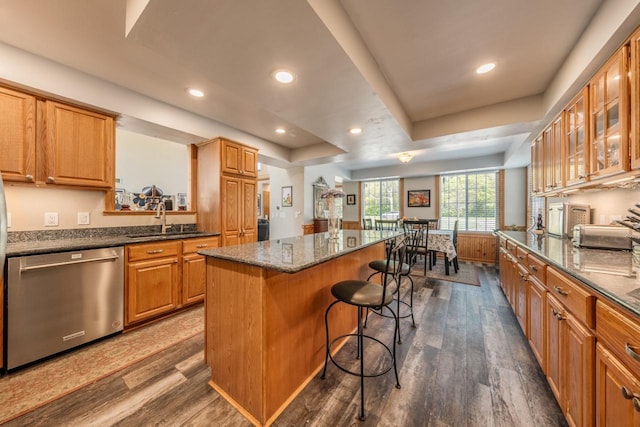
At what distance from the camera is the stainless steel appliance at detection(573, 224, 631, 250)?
1.71 m

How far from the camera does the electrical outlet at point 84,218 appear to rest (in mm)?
2482

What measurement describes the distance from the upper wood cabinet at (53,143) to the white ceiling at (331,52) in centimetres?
38

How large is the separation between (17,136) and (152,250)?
1.38 metres

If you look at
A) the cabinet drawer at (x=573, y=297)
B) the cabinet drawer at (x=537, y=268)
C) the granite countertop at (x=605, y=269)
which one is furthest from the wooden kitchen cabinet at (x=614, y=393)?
the cabinet drawer at (x=537, y=268)

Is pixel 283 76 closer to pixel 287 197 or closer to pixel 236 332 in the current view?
pixel 236 332

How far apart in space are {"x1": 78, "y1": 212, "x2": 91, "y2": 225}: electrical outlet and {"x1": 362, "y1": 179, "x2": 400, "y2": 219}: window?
20.6 feet

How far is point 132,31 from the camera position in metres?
1.40

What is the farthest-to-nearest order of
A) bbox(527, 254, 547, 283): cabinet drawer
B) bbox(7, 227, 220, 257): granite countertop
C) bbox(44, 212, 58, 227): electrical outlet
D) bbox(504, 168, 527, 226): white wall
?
bbox(504, 168, 527, 226): white wall, bbox(44, 212, 58, 227): electrical outlet, bbox(7, 227, 220, 257): granite countertop, bbox(527, 254, 547, 283): cabinet drawer

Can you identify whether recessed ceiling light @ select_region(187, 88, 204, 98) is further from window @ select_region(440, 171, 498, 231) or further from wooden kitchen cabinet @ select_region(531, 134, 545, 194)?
window @ select_region(440, 171, 498, 231)

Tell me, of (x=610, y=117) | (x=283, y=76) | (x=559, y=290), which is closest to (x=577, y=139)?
(x=610, y=117)

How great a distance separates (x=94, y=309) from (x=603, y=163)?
417cm

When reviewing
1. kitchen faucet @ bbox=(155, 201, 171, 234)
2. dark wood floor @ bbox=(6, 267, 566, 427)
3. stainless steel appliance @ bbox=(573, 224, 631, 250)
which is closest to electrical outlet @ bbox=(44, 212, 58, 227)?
kitchen faucet @ bbox=(155, 201, 171, 234)

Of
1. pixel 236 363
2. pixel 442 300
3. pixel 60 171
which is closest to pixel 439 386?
pixel 236 363

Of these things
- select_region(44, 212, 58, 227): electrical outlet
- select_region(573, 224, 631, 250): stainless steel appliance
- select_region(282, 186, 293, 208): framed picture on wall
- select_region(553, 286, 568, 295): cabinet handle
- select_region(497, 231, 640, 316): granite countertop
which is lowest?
select_region(553, 286, 568, 295): cabinet handle
